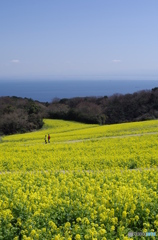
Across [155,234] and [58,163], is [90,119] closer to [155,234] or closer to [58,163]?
[58,163]

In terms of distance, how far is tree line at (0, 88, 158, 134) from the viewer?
1768 inches

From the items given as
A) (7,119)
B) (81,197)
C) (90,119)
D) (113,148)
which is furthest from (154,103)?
(81,197)

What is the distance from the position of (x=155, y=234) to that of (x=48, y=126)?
139ft

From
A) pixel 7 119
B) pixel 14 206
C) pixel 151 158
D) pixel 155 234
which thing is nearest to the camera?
pixel 155 234

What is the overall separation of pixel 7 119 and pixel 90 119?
15.4 meters

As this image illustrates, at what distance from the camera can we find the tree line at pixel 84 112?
44.9m

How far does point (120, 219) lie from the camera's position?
5.98 metres

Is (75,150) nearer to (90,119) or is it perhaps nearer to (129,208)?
(129,208)

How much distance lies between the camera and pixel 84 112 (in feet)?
177

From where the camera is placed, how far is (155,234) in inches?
205

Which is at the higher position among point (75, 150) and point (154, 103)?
point (154, 103)

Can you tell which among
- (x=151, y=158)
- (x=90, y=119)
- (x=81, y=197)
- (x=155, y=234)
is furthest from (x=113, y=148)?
(x=90, y=119)

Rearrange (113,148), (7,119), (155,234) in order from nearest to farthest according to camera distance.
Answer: (155,234) < (113,148) < (7,119)

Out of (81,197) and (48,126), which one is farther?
(48,126)
